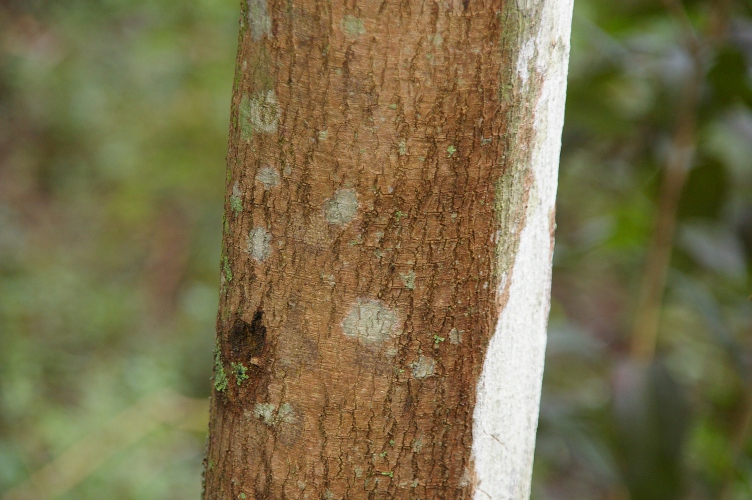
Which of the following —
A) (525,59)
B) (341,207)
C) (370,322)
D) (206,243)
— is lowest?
(206,243)

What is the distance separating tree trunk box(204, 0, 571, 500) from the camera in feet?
2.09

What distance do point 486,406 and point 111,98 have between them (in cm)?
424

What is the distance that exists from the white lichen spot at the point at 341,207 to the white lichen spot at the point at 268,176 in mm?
55

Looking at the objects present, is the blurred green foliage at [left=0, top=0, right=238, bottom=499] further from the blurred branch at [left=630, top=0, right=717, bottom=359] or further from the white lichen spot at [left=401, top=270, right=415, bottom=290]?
the white lichen spot at [left=401, top=270, right=415, bottom=290]

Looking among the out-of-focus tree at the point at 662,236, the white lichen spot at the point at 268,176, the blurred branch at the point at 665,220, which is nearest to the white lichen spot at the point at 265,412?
the white lichen spot at the point at 268,176

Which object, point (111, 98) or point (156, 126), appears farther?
point (111, 98)

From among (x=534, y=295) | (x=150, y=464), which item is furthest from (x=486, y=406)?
(x=150, y=464)

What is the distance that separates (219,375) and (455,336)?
0.80 ft

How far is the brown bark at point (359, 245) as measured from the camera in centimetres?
63

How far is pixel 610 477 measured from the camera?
166cm

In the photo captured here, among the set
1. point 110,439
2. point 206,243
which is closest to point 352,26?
point 110,439

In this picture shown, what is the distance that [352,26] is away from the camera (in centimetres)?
63

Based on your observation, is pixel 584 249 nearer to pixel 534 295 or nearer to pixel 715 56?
pixel 715 56

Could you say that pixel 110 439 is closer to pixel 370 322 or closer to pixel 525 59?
pixel 370 322
